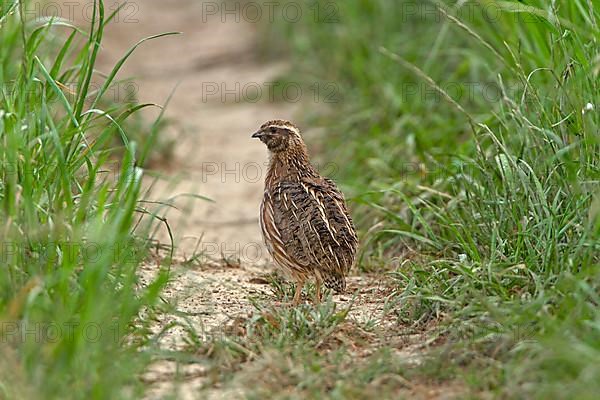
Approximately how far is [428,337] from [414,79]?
485 cm

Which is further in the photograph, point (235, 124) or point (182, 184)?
point (235, 124)

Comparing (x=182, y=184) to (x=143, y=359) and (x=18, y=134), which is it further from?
(x=143, y=359)

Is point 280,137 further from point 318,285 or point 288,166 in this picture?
point 318,285

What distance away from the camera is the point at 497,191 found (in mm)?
5824

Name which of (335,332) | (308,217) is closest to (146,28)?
(308,217)

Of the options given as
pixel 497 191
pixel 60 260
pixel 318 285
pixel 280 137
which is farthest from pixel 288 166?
pixel 60 260

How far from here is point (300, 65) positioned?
10969mm

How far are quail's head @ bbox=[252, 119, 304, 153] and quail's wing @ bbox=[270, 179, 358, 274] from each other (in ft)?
1.58

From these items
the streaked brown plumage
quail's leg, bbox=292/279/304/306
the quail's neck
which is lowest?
quail's leg, bbox=292/279/304/306

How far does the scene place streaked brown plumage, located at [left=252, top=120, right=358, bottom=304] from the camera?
18.1 ft

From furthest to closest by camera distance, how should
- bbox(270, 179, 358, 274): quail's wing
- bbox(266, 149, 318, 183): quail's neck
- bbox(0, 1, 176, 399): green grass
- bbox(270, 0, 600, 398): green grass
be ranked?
bbox(266, 149, 318, 183): quail's neck < bbox(270, 179, 358, 274): quail's wing < bbox(270, 0, 600, 398): green grass < bbox(0, 1, 176, 399): green grass

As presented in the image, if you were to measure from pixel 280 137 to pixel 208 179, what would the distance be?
2877 millimetres

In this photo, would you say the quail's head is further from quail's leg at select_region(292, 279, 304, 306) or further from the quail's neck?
quail's leg at select_region(292, 279, 304, 306)

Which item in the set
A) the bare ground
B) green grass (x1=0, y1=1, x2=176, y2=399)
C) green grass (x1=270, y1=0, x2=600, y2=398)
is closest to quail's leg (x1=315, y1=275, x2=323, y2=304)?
the bare ground
